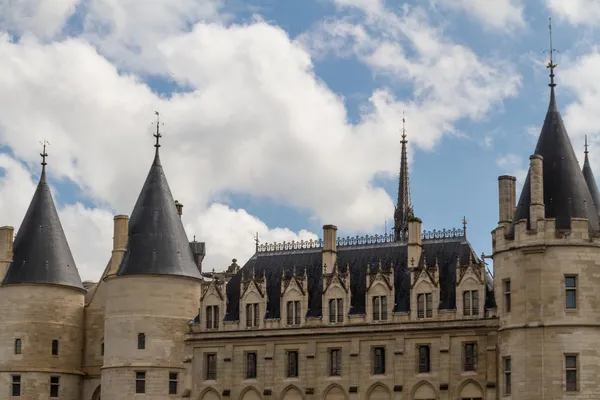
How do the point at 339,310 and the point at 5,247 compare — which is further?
the point at 5,247

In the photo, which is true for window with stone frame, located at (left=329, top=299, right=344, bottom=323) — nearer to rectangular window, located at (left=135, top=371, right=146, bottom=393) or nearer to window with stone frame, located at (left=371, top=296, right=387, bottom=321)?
window with stone frame, located at (left=371, top=296, right=387, bottom=321)

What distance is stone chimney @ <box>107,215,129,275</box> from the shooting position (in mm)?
72375

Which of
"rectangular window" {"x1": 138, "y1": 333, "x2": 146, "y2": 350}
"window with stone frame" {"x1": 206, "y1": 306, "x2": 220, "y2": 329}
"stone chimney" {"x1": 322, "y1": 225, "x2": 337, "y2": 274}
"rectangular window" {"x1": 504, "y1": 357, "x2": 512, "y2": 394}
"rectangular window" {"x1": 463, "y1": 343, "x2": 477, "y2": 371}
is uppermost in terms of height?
"stone chimney" {"x1": 322, "y1": 225, "x2": 337, "y2": 274}

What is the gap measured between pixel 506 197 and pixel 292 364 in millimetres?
14765

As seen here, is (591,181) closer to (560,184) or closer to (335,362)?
(560,184)

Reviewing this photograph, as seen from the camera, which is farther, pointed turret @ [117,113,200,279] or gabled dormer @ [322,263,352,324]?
pointed turret @ [117,113,200,279]

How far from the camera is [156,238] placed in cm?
7081

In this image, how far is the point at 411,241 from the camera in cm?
6619

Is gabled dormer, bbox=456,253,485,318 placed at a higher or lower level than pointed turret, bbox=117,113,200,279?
lower

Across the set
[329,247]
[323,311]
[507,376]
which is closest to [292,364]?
[323,311]

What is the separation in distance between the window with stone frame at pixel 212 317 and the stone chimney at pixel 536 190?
777 inches

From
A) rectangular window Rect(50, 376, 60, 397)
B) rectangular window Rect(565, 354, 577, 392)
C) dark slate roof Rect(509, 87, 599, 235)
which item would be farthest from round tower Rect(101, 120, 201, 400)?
rectangular window Rect(565, 354, 577, 392)

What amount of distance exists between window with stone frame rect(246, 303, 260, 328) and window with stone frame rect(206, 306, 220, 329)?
6.34 ft

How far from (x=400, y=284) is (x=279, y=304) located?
7154 millimetres
